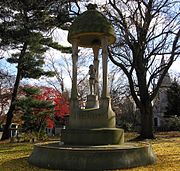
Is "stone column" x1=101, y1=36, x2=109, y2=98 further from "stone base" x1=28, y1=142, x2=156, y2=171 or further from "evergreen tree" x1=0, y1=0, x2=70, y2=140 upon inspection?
"evergreen tree" x1=0, y1=0, x2=70, y2=140

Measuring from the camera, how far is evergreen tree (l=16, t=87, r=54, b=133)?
25.5 m

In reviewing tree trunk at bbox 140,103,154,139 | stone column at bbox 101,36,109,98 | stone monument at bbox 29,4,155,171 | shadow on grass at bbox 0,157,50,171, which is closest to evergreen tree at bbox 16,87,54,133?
tree trunk at bbox 140,103,154,139

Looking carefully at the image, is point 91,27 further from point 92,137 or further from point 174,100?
point 174,100

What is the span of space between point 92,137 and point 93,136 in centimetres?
5

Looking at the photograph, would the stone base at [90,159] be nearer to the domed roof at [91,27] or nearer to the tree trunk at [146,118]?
the domed roof at [91,27]

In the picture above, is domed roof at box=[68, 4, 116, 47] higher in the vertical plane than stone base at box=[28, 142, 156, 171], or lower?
higher

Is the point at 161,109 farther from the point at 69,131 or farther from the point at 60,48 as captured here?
the point at 69,131

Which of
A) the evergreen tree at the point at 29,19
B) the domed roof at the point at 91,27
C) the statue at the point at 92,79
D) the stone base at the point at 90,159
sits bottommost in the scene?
the stone base at the point at 90,159

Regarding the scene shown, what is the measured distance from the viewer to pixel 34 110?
26469 millimetres

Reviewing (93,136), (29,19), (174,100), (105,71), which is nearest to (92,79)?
(105,71)

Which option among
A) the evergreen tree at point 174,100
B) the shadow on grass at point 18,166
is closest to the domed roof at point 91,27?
the shadow on grass at point 18,166

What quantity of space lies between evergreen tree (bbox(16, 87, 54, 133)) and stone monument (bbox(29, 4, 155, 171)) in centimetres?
1146

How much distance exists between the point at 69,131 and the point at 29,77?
709 inches

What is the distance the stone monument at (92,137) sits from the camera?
9.16m
